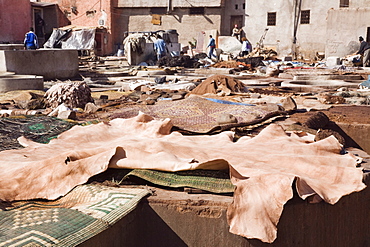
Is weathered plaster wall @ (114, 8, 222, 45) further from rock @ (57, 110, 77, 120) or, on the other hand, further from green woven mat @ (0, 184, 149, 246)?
green woven mat @ (0, 184, 149, 246)

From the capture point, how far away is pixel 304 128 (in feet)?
16.0

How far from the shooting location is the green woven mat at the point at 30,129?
4186 mm

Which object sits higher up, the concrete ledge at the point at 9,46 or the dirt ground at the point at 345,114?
the concrete ledge at the point at 9,46

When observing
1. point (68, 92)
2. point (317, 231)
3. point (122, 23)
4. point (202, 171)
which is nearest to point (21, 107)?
point (68, 92)

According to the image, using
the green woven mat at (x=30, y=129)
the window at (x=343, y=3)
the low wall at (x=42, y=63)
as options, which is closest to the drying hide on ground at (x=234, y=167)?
the green woven mat at (x=30, y=129)

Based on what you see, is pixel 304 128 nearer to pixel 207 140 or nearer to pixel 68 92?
pixel 207 140

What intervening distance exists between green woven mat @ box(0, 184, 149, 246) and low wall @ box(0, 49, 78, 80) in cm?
910

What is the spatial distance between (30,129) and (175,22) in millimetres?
27498

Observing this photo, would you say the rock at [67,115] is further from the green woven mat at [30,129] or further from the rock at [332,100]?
the rock at [332,100]

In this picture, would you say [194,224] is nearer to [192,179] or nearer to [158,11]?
[192,179]

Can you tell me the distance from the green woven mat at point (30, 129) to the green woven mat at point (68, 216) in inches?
52.5

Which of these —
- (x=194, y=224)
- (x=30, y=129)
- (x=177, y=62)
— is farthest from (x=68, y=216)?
(x=177, y=62)

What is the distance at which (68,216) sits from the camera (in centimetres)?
247

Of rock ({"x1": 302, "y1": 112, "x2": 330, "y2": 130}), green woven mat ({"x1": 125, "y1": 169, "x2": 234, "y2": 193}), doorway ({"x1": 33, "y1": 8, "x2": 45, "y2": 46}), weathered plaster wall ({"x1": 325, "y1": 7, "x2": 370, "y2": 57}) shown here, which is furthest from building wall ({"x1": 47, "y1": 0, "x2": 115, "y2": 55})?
green woven mat ({"x1": 125, "y1": 169, "x2": 234, "y2": 193})
